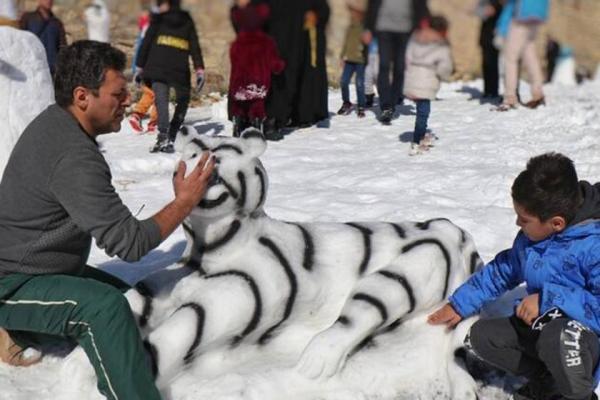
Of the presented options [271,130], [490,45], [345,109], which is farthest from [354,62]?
[271,130]

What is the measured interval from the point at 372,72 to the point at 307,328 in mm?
6790

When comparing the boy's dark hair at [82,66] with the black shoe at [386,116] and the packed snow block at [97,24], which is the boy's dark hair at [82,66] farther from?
the packed snow block at [97,24]

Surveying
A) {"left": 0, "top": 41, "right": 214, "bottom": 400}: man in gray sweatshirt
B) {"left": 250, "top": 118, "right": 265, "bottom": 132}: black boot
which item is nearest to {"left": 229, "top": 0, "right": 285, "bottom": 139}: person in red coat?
{"left": 250, "top": 118, "right": 265, "bottom": 132}: black boot

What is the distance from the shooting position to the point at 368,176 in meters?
5.73

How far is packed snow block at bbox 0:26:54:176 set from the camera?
4332 millimetres

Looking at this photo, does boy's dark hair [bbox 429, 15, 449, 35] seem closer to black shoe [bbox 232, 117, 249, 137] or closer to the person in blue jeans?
black shoe [bbox 232, 117, 249, 137]

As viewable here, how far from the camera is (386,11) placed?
26.3 feet

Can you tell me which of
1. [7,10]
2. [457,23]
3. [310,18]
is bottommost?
[457,23]

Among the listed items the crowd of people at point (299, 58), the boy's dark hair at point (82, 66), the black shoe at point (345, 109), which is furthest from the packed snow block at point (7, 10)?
the black shoe at point (345, 109)

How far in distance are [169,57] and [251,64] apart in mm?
701

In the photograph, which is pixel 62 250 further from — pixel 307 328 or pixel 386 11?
pixel 386 11

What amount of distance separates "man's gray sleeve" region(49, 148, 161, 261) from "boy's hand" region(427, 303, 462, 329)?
1126 mm

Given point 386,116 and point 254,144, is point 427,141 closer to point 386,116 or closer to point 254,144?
point 386,116

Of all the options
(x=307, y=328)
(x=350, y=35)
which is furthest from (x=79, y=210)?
(x=350, y=35)
